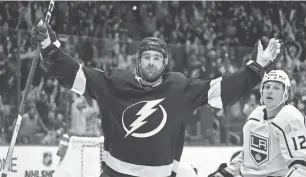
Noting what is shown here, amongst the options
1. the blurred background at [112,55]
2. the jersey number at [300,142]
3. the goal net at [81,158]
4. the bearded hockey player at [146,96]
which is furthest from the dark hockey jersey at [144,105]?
the blurred background at [112,55]

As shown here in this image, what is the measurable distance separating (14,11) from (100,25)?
174 centimetres

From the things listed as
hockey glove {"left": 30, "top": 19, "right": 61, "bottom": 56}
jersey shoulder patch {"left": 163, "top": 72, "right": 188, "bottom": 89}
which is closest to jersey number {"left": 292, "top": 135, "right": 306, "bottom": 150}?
jersey shoulder patch {"left": 163, "top": 72, "right": 188, "bottom": 89}

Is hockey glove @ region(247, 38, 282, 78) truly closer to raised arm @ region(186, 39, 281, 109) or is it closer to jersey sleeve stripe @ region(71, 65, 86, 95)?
raised arm @ region(186, 39, 281, 109)

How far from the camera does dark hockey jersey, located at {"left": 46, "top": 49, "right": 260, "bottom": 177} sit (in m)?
3.06

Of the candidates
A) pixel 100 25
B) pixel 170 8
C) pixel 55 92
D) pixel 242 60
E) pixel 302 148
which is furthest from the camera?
pixel 170 8

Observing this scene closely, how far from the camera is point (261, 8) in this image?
12.3m

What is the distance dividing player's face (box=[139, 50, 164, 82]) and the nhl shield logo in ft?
3.80

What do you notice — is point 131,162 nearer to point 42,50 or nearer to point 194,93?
point 194,93

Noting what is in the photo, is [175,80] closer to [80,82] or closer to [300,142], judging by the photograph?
[80,82]


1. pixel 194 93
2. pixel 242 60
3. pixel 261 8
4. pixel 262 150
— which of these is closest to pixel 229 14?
pixel 261 8

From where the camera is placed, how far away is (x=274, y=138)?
155 inches

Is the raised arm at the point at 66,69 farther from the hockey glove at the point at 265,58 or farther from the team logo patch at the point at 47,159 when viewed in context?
the team logo patch at the point at 47,159

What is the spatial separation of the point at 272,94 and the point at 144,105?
1294mm

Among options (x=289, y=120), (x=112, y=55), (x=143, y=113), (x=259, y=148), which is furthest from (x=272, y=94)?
(x=112, y=55)
